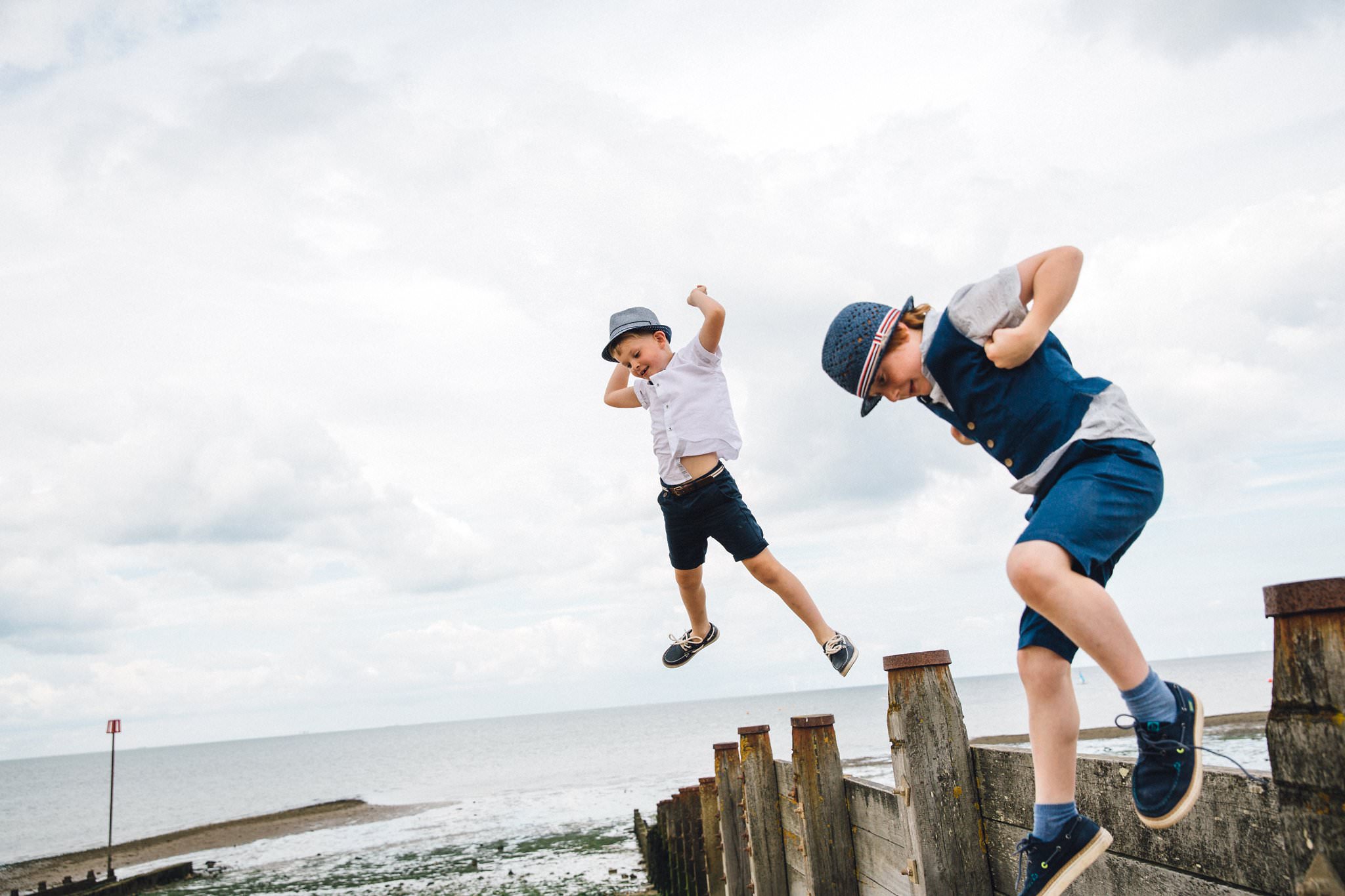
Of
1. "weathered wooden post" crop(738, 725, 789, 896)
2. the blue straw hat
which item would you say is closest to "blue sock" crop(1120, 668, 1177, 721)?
the blue straw hat

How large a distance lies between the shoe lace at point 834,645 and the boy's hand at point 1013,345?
3154 mm

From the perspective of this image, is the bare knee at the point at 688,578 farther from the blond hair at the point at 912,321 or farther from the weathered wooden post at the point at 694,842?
the weathered wooden post at the point at 694,842

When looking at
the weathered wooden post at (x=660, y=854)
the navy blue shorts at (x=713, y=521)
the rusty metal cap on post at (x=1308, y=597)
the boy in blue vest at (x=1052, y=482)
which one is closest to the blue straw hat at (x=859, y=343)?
the boy in blue vest at (x=1052, y=482)

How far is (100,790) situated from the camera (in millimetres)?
96625

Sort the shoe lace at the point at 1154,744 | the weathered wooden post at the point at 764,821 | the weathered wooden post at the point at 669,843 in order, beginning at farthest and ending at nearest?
the weathered wooden post at the point at 669,843 < the weathered wooden post at the point at 764,821 < the shoe lace at the point at 1154,744

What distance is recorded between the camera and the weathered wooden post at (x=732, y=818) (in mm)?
8594

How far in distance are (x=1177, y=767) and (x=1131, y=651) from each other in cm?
34

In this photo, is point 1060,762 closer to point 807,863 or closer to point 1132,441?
point 1132,441

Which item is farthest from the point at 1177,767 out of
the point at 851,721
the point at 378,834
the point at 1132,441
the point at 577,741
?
the point at 577,741

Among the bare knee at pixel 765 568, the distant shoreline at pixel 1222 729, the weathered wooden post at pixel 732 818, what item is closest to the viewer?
the bare knee at pixel 765 568

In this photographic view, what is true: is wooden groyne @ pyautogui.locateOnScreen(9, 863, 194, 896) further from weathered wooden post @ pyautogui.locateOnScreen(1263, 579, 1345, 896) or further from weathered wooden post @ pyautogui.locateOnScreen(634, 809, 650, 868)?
weathered wooden post @ pyautogui.locateOnScreen(1263, 579, 1345, 896)

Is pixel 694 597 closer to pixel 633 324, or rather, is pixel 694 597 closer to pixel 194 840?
pixel 633 324

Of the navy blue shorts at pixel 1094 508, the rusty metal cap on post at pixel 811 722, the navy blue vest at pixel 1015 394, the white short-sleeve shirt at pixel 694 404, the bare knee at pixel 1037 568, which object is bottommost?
the rusty metal cap on post at pixel 811 722

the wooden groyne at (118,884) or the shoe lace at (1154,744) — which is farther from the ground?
Result: the shoe lace at (1154,744)
